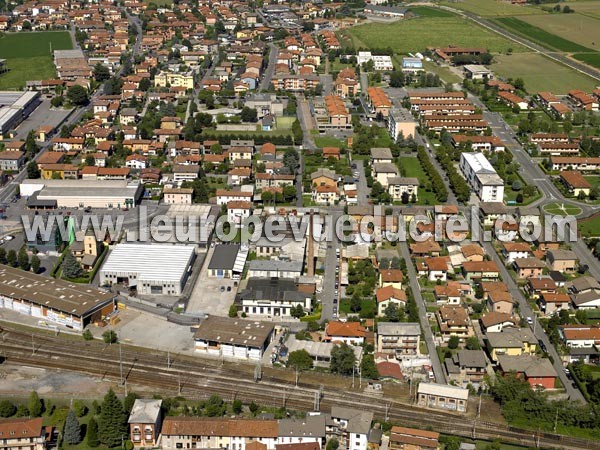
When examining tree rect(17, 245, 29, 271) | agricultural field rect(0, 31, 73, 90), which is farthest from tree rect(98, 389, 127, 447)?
agricultural field rect(0, 31, 73, 90)

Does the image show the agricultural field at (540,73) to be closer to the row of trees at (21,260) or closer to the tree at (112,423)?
the row of trees at (21,260)

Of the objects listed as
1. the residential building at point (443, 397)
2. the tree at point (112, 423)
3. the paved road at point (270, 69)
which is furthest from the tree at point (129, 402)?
the paved road at point (270, 69)

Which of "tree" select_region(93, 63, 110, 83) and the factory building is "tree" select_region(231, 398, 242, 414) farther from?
"tree" select_region(93, 63, 110, 83)

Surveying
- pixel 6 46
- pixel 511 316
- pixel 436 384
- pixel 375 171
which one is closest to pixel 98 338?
pixel 436 384

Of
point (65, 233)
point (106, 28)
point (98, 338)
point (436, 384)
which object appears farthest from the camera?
point (106, 28)

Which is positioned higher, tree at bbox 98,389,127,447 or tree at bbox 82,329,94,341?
tree at bbox 98,389,127,447

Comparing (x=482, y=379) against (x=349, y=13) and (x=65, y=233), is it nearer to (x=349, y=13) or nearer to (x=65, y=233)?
(x=65, y=233)

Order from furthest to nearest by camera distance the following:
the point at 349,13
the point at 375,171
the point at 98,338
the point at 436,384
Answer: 1. the point at 349,13
2. the point at 375,171
3. the point at 98,338
4. the point at 436,384
